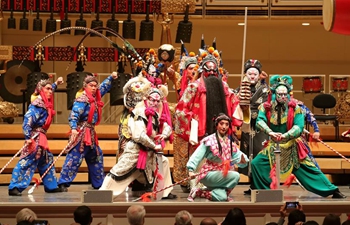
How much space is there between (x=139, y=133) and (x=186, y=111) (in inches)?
23.4

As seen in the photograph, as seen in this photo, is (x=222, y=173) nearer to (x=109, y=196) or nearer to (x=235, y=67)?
(x=109, y=196)

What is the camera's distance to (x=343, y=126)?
1094cm

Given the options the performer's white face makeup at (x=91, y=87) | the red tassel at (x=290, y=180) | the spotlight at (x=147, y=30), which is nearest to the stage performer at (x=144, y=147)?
the performer's white face makeup at (x=91, y=87)

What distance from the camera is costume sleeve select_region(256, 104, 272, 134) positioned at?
773 cm

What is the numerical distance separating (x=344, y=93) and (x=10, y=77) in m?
4.31

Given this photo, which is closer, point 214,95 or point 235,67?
point 214,95

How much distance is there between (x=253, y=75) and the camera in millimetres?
8383

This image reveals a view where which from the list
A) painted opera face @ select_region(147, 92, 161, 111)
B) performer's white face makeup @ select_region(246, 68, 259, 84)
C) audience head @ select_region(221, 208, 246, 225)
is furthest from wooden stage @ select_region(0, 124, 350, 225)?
audience head @ select_region(221, 208, 246, 225)

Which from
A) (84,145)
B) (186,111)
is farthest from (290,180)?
(84,145)

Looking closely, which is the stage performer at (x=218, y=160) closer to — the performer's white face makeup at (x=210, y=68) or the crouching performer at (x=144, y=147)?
the crouching performer at (x=144, y=147)

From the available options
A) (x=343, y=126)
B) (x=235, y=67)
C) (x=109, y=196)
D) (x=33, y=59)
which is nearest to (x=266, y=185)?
(x=109, y=196)

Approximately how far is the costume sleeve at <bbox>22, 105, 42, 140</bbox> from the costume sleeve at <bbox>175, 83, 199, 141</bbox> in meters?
1.30

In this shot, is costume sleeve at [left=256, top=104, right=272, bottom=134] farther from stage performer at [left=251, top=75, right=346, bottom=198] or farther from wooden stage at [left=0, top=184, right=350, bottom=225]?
wooden stage at [left=0, top=184, right=350, bottom=225]

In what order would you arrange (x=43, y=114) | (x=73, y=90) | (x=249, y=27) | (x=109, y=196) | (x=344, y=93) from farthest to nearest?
1. (x=249, y=27)
2. (x=344, y=93)
3. (x=73, y=90)
4. (x=43, y=114)
5. (x=109, y=196)
